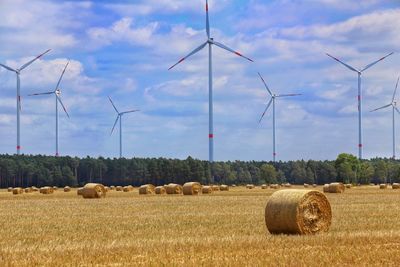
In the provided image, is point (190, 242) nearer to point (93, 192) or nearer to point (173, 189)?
point (93, 192)

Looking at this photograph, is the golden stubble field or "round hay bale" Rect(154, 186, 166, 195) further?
"round hay bale" Rect(154, 186, 166, 195)

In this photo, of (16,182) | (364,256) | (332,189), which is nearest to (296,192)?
(364,256)

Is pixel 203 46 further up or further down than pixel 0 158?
further up

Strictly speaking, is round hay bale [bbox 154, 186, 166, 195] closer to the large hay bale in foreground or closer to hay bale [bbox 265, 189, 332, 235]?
the large hay bale in foreground

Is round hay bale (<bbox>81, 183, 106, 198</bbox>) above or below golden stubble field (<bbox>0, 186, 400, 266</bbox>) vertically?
above

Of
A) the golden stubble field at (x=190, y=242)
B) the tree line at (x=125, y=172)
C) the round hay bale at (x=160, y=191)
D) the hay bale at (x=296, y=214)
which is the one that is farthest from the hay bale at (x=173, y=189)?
the tree line at (x=125, y=172)

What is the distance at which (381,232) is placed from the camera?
81.7ft

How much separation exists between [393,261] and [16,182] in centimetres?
14121

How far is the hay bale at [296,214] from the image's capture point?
25.9m

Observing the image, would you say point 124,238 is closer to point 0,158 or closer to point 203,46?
point 203,46

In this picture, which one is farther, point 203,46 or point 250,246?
point 203,46

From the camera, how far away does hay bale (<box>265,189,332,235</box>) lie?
2586cm

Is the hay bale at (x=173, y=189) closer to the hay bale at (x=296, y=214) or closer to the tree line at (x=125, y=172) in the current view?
the hay bale at (x=296, y=214)

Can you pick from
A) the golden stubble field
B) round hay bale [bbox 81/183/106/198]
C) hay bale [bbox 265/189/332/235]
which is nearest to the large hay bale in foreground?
round hay bale [bbox 81/183/106/198]
